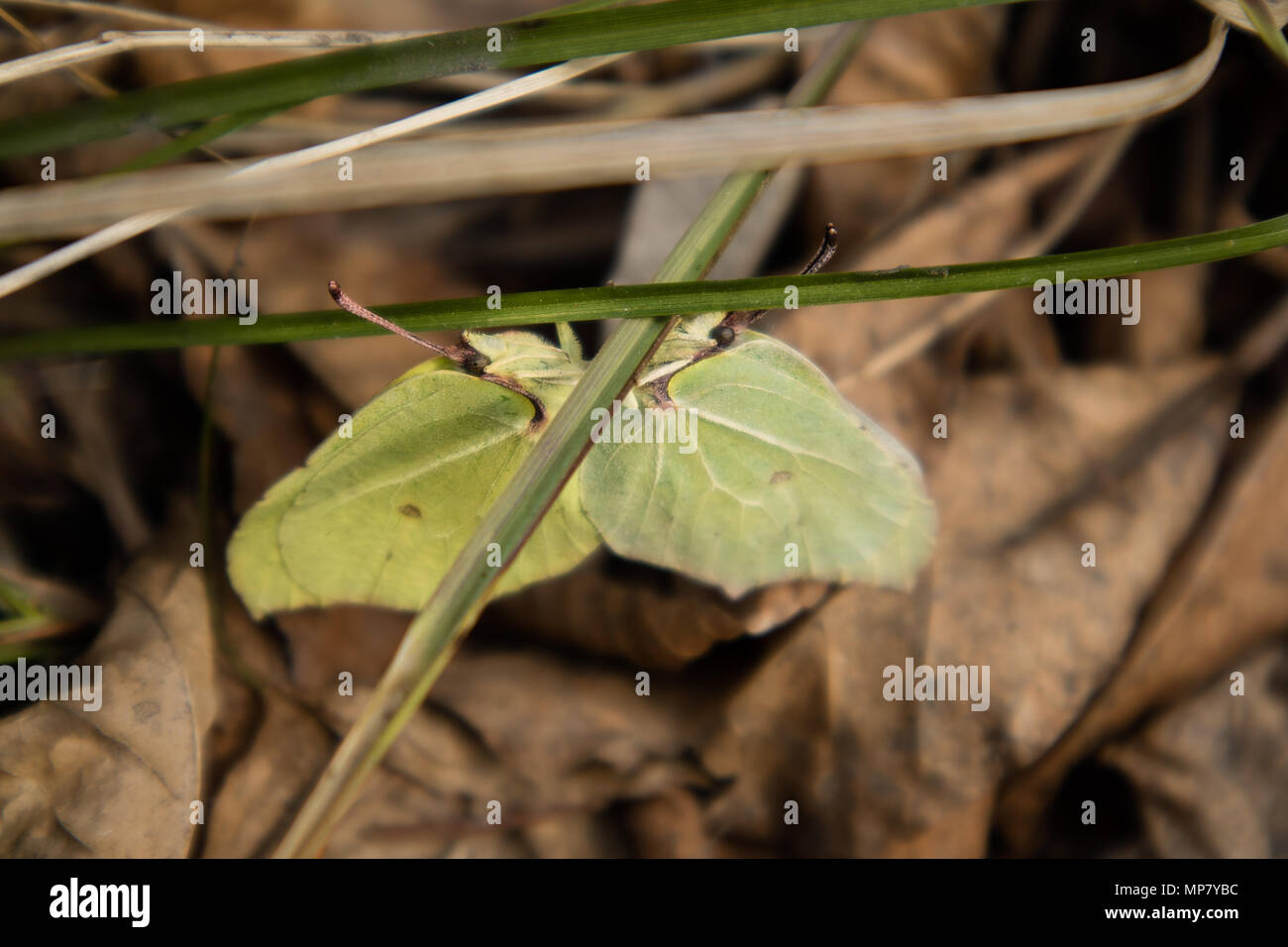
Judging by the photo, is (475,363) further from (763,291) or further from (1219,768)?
(1219,768)

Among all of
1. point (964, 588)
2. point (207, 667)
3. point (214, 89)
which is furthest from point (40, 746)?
point (964, 588)

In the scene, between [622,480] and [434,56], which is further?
[622,480]

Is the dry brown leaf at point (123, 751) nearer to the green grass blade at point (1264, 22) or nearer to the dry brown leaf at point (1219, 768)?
the dry brown leaf at point (1219, 768)

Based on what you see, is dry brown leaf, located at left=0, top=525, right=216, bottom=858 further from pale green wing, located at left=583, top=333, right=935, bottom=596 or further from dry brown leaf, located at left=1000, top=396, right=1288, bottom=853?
dry brown leaf, located at left=1000, top=396, right=1288, bottom=853

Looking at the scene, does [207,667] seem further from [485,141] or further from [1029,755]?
[1029,755]

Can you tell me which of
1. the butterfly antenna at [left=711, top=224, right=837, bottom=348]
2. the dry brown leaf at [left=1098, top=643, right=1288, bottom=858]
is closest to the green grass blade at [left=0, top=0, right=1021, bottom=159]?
the butterfly antenna at [left=711, top=224, right=837, bottom=348]

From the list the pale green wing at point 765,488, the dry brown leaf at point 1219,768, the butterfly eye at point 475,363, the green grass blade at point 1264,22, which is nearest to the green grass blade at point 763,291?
the butterfly eye at point 475,363

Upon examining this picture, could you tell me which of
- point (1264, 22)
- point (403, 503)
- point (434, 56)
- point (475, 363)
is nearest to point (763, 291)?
point (475, 363)
